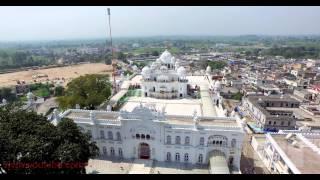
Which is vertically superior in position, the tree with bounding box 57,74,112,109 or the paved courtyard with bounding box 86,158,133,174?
the tree with bounding box 57,74,112,109

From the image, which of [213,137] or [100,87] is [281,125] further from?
[100,87]

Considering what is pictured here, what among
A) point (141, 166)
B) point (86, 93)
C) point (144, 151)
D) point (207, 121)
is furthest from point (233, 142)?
point (86, 93)

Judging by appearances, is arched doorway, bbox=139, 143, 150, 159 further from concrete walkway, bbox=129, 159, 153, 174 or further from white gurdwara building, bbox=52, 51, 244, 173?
concrete walkway, bbox=129, 159, 153, 174

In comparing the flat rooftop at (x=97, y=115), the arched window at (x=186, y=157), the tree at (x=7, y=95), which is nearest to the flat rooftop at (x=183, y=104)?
the flat rooftop at (x=97, y=115)

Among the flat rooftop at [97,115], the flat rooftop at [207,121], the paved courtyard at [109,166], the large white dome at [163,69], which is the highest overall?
the large white dome at [163,69]

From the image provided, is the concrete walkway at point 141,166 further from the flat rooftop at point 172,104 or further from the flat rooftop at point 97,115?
the flat rooftop at point 172,104

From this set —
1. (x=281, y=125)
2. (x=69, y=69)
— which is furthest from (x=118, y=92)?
(x=69, y=69)

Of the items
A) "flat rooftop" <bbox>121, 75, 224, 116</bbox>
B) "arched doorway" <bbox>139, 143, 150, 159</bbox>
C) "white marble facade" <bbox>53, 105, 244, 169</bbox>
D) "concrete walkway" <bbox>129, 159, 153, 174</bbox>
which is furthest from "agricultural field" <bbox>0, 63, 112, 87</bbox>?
"concrete walkway" <bbox>129, 159, 153, 174</bbox>
